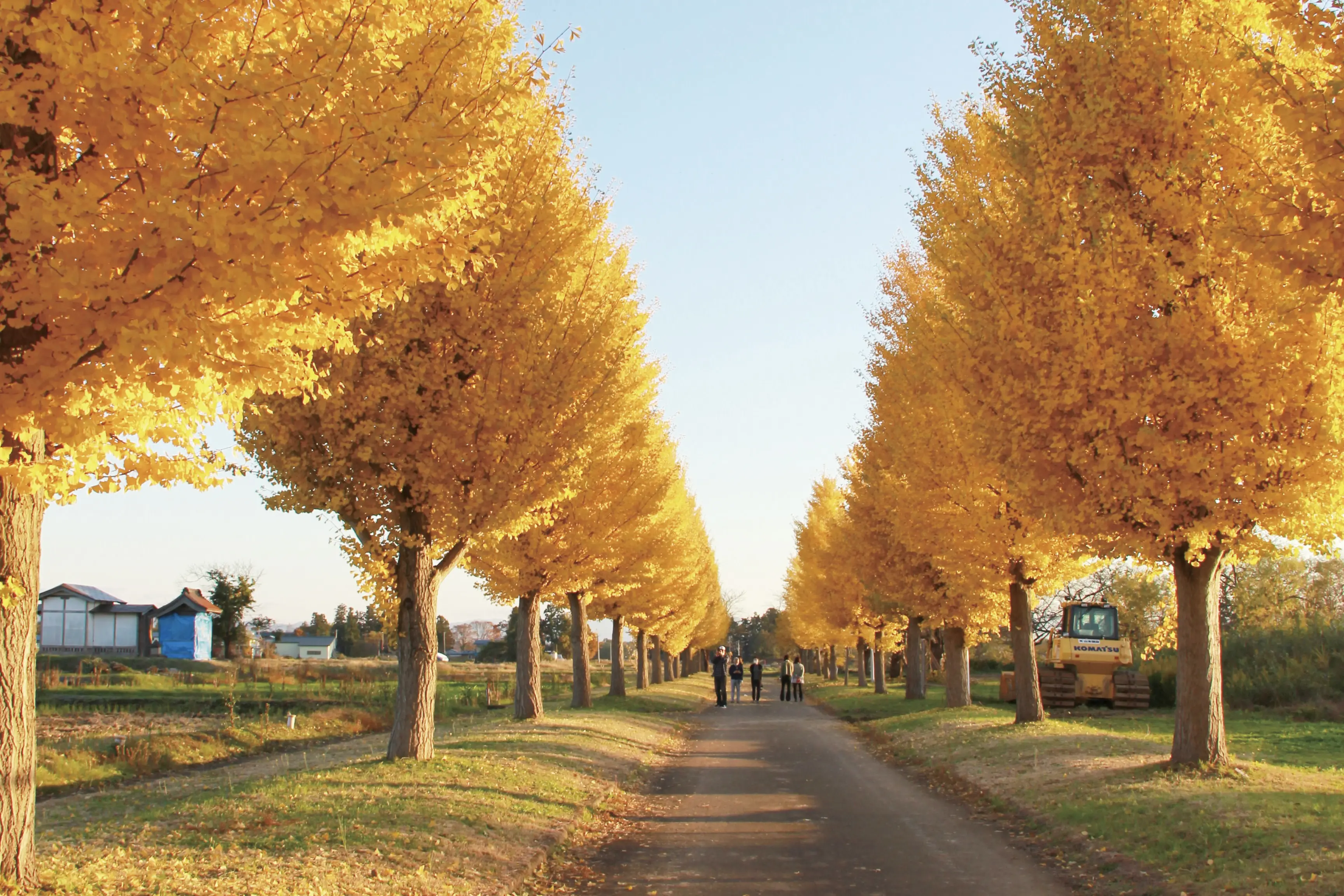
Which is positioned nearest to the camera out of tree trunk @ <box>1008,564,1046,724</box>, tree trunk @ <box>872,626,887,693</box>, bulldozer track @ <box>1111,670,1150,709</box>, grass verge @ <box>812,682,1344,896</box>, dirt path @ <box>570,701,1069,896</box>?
grass verge @ <box>812,682,1344,896</box>

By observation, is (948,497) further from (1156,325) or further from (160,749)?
(160,749)

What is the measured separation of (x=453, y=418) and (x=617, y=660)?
72.8ft

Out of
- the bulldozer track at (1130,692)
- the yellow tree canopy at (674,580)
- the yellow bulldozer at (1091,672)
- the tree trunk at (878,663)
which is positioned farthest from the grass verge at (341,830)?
the tree trunk at (878,663)

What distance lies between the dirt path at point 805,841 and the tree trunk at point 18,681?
12.5ft

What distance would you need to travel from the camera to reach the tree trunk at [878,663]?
117 ft

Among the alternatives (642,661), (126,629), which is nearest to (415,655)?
(642,661)

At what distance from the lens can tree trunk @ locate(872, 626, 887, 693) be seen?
1409 inches

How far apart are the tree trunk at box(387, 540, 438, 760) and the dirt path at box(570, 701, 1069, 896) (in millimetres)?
2940

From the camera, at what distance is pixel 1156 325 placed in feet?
35.1

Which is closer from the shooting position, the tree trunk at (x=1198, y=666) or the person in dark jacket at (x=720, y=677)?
the tree trunk at (x=1198, y=666)

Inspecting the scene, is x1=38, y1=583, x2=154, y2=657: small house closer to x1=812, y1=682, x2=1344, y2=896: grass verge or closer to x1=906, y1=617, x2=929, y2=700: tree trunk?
x1=906, y1=617, x2=929, y2=700: tree trunk

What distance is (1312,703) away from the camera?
26.6 m

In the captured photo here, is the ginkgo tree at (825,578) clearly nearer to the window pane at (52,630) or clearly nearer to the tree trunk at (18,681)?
the tree trunk at (18,681)

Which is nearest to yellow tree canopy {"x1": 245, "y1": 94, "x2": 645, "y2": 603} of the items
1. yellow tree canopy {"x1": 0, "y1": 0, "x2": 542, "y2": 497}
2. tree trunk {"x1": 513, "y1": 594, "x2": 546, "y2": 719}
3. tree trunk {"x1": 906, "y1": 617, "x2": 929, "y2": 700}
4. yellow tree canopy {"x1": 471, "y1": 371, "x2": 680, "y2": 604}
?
yellow tree canopy {"x1": 471, "y1": 371, "x2": 680, "y2": 604}
